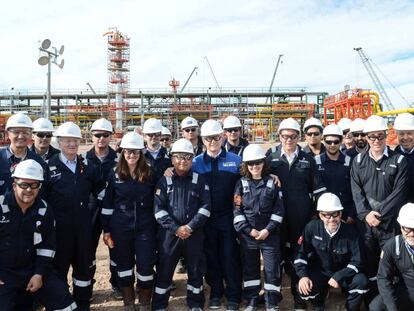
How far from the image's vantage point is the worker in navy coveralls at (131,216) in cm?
438

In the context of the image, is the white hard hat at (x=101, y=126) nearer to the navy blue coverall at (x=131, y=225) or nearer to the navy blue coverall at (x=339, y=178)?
the navy blue coverall at (x=131, y=225)

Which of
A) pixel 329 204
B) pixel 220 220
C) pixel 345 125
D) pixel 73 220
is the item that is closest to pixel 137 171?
pixel 73 220

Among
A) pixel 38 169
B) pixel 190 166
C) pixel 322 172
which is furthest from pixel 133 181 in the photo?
pixel 322 172

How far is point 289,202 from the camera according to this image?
462 centimetres

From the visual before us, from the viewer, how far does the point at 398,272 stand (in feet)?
13.1

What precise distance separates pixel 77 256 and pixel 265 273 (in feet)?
7.40

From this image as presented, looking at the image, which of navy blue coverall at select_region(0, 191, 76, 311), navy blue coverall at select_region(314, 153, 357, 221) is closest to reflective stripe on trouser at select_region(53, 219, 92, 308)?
navy blue coverall at select_region(0, 191, 76, 311)

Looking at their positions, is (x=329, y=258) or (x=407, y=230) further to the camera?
(x=329, y=258)

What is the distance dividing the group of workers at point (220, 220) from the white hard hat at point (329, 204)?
11 millimetres

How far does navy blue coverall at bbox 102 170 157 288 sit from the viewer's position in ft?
14.4

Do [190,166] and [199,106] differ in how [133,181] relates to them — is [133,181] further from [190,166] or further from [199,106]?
[199,106]

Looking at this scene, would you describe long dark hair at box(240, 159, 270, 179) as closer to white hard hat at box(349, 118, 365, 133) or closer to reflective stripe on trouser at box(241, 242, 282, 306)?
reflective stripe on trouser at box(241, 242, 282, 306)

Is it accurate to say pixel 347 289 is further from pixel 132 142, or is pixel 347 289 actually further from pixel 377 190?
pixel 132 142

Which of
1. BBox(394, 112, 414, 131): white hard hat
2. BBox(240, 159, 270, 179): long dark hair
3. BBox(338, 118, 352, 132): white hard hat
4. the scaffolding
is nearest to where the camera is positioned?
BBox(240, 159, 270, 179): long dark hair
